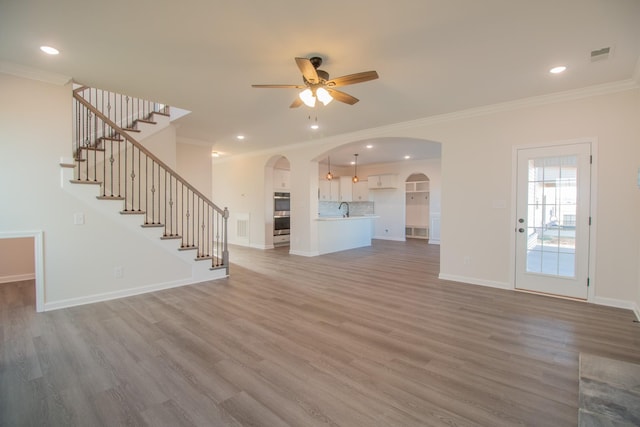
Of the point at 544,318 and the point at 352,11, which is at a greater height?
the point at 352,11

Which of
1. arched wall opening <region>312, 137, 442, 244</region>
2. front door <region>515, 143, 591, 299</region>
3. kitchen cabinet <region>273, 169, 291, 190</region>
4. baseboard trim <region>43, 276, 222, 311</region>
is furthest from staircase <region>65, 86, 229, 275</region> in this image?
arched wall opening <region>312, 137, 442, 244</region>

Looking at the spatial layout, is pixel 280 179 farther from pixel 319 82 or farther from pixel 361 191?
pixel 319 82

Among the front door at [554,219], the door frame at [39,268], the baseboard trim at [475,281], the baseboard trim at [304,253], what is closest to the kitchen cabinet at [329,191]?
the baseboard trim at [304,253]

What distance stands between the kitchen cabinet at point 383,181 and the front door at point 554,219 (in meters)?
5.96

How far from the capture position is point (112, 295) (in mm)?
3930

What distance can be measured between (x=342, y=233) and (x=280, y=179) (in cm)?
244

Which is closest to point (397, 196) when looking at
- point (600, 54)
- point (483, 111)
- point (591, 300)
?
point (483, 111)

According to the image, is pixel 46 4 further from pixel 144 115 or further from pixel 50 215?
pixel 144 115

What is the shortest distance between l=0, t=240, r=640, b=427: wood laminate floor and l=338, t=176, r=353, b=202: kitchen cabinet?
6955 millimetres

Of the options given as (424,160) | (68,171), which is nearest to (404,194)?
(424,160)

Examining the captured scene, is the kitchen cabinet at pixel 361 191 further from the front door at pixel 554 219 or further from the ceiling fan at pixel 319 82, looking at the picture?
the ceiling fan at pixel 319 82

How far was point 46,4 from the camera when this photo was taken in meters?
2.24

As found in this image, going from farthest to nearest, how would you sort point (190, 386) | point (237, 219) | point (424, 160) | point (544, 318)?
point (424, 160) < point (237, 219) < point (544, 318) < point (190, 386)

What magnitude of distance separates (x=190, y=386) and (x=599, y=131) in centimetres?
527
